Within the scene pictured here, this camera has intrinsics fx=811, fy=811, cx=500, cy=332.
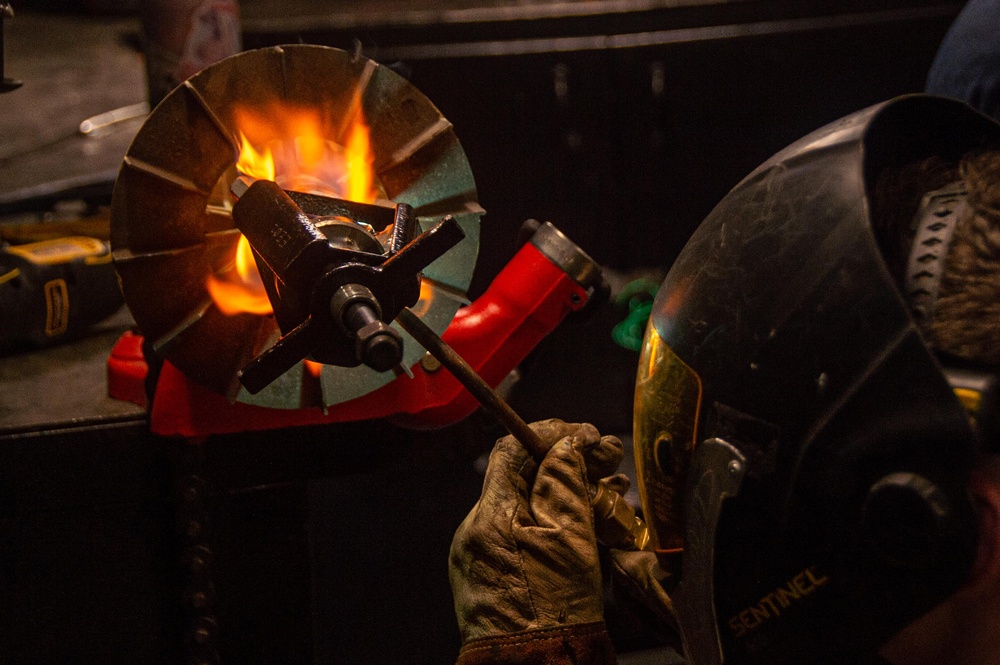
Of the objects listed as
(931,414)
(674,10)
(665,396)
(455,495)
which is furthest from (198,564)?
(674,10)

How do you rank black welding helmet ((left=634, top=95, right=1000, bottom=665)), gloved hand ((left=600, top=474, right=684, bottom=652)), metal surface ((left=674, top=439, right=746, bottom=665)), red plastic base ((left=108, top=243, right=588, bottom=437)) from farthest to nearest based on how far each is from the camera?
1. red plastic base ((left=108, top=243, right=588, bottom=437))
2. gloved hand ((left=600, top=474, right=684, bottom=652))
3. metal surface ((left=674, top=439, right=746, bottom=665))
4. black welding helmet ((left=634, top=95, right=1000, bottom=665))

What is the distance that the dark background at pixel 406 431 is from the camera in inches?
50.2

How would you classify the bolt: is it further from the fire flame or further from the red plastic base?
the fire flame

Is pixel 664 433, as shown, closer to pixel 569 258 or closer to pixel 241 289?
pixel 569 258

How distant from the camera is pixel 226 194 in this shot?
1.12 metres

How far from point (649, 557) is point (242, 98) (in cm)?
82

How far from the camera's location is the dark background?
50.2 inches

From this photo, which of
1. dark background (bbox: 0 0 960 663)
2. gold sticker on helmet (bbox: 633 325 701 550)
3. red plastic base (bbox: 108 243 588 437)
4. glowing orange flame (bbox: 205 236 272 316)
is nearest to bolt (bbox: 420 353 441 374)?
red plastic base (bbox: 108 243 588 437)

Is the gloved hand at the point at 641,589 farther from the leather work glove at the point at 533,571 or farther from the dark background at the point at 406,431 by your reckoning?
the dark background at the point at 406,431

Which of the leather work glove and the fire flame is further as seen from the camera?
the fire flame

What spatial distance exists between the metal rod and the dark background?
1.33 feet

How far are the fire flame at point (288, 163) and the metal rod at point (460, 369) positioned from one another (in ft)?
0.96

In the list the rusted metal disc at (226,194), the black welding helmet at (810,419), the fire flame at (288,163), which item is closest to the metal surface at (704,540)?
the black welding helmet at (810,419)

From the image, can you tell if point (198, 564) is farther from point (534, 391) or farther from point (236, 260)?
point (534, 391)
